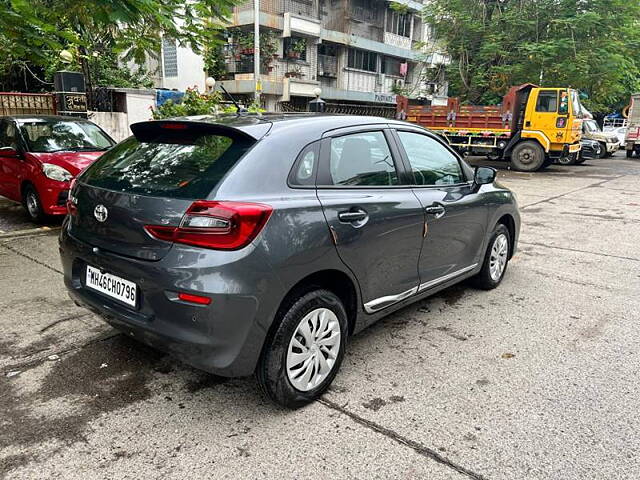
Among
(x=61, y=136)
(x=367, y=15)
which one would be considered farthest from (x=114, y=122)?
(x=367, y=15)

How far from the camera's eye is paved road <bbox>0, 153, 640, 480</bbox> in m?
2.36

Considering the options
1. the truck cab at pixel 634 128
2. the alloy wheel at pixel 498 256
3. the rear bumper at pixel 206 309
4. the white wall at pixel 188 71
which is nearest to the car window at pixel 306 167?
the rear bumper at pixel 206 309

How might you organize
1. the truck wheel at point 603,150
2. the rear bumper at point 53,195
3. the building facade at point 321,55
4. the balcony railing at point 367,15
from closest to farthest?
the rear bumper at point 53,195, the truck wheel at point 603,150, the building facade at point 321,55, the balcony railing at point 367,15

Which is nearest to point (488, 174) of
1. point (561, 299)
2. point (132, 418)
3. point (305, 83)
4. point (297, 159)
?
point (561, 299)

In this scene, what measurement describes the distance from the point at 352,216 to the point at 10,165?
6.46m

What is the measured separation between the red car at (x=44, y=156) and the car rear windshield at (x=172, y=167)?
13.2 ft

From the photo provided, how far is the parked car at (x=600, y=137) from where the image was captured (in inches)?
794

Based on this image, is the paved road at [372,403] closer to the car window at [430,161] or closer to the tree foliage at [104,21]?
the car window at [430,161]

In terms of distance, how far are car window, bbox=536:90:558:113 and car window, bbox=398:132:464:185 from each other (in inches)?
514

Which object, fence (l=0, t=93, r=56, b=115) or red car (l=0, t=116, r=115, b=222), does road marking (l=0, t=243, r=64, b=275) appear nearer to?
red car (l=0, t=116, r=115, b=222)

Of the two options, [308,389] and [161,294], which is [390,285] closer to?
[308,389]

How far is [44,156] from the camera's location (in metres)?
6.79

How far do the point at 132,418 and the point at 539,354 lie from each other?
8.69ft

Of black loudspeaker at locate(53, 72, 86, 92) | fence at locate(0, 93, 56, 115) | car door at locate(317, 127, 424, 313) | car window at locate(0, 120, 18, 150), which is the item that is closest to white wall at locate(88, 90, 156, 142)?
black loudspeaker at locate(53, 72, 86, 92)
